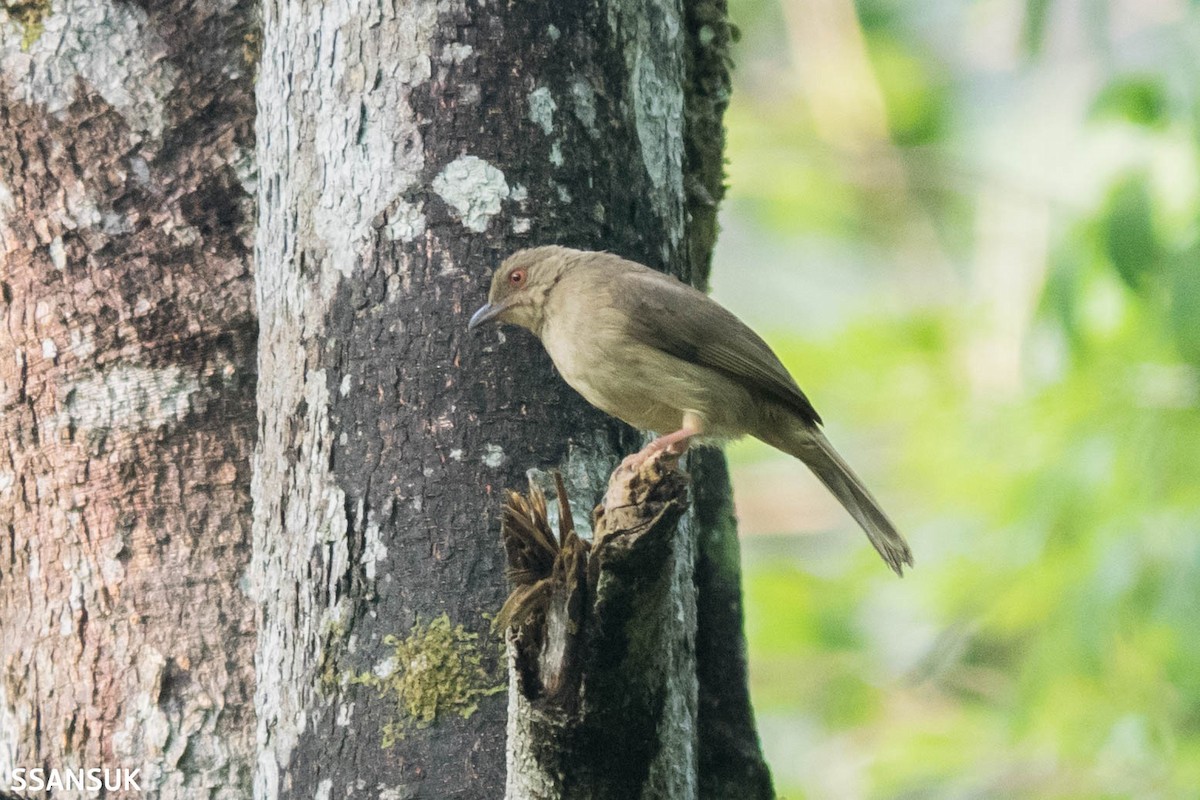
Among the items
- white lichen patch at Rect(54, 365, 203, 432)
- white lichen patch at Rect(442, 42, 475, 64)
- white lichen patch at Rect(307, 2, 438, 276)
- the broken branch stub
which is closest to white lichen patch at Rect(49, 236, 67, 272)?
white lichen patch at Rect(54, 365, 203, 432)

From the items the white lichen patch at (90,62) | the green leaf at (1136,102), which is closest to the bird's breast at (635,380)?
the white lichen patch at (90,62)

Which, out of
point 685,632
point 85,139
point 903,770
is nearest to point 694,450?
point 685,632

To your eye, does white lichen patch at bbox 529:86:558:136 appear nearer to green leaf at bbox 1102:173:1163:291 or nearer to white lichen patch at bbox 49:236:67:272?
white lichen patch at bbox 49:236:67:272

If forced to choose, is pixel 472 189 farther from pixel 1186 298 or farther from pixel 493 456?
pixel 1186 298

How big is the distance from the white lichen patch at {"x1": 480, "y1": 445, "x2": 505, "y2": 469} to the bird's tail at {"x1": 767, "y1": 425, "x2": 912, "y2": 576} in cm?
154

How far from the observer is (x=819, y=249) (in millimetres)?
14375

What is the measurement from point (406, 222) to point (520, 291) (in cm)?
35

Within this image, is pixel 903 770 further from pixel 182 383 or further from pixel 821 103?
pixel 821 103

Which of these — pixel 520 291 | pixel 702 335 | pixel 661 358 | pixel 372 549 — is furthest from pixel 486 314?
pixel 702 335

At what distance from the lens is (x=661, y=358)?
4.24 metres

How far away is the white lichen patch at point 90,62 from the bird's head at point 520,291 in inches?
54.0

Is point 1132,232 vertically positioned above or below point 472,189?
above

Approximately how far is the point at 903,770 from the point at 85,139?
4.63m

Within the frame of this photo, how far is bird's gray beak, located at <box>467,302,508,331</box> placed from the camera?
353 cm
